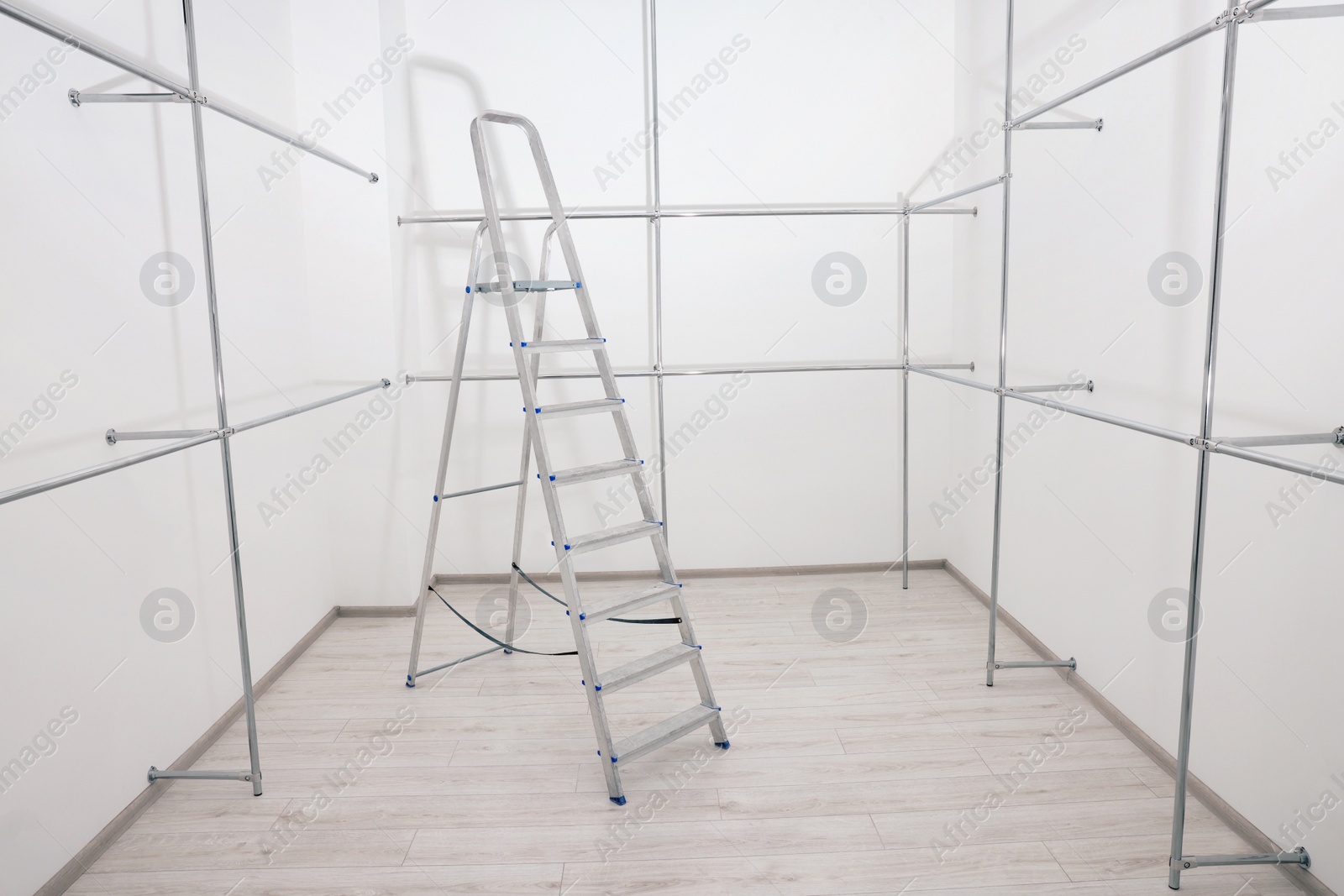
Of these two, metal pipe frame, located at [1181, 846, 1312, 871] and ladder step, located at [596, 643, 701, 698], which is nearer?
metal pipe frame, located at [1181, 846, 1312, 871]

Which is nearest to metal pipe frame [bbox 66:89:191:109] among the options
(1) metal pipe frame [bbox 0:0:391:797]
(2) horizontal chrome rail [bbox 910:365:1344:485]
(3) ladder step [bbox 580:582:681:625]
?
(1) metal pipe frame [bbox 0:0:391:797]

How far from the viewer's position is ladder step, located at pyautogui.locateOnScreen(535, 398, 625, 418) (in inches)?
95.2

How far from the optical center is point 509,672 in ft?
10.1

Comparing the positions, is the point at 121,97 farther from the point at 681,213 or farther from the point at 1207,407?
the point at 1207,407

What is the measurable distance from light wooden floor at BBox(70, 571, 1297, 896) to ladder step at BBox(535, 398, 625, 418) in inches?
39.1

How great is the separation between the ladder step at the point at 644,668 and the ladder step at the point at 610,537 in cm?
34

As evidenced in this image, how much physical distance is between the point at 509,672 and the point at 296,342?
1.49 m

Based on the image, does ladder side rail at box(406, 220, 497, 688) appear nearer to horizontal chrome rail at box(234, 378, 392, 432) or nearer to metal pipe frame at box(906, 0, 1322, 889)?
horizontal chrome rail at box(234, 378, 392, 432)

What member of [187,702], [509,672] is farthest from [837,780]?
[187,702]

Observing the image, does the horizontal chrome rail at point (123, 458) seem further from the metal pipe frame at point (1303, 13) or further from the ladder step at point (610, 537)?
the metal pipe frame at point (1303, 13)

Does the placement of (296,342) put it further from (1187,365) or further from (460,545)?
(1187,365)

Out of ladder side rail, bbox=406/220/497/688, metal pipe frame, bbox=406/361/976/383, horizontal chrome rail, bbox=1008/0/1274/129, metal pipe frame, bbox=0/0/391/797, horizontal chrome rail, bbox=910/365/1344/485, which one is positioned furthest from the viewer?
metal pipe frame, bbox=406/361/976/383

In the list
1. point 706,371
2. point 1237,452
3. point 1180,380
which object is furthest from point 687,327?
point 1237,452

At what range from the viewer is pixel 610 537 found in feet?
8.05
